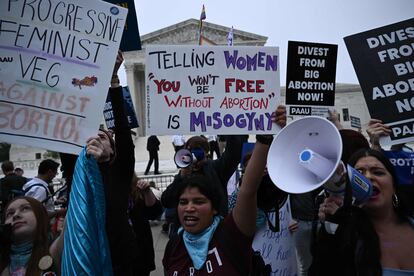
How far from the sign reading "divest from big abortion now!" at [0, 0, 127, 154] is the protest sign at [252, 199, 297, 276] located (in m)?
1.48

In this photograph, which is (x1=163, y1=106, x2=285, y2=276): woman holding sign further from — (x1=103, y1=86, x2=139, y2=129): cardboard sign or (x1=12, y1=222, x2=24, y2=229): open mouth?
(x1=103, y1=86, x2=139, y2=129): cardboard sign

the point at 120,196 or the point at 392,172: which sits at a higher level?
the point at 392,172

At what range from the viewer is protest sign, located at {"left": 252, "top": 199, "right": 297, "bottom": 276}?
2846mm

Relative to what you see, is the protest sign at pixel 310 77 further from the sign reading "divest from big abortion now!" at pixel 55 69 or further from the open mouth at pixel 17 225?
the open mouth at pixel 17 225

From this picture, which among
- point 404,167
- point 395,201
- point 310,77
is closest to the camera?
point 395,201

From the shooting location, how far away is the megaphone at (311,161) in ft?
5.14

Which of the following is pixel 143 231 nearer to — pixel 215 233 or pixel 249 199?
pixel 215 233

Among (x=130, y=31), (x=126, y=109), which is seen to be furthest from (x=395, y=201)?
(x=126, y=109)

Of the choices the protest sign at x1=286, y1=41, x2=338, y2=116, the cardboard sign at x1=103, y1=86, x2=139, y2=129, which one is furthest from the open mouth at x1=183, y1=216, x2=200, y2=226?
the cardboard sign at x1=103, y1=86, x2=139, y2=129

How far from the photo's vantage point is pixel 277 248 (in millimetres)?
2879

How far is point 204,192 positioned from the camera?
213 cm

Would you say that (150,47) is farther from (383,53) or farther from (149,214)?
(383,53)

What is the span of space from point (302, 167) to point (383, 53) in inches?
75.7

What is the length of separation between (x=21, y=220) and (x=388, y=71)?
9.41 feet
